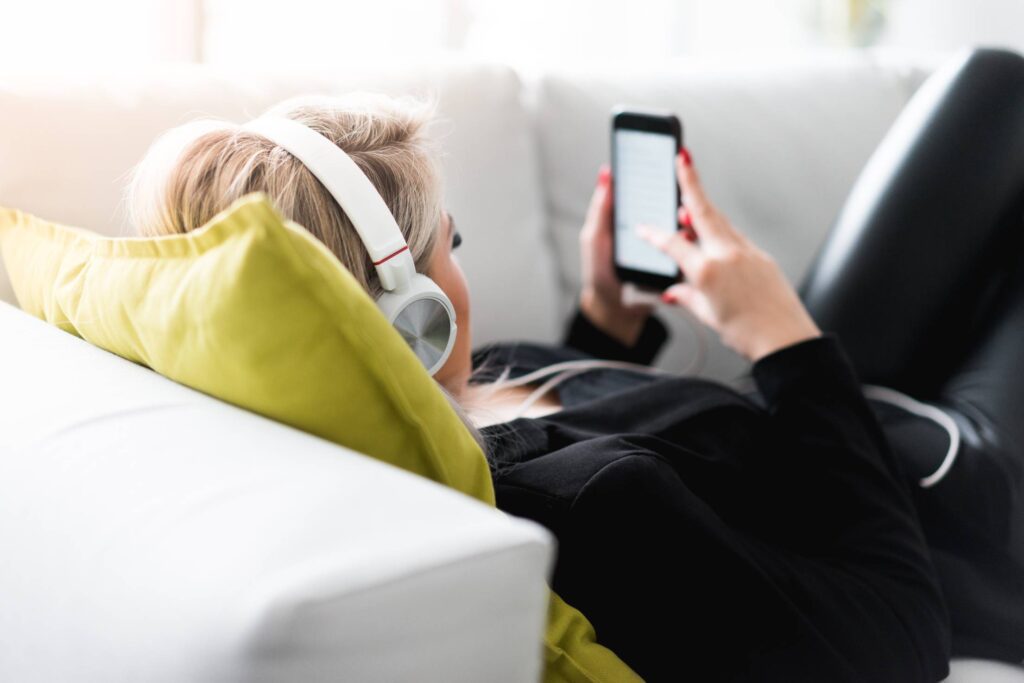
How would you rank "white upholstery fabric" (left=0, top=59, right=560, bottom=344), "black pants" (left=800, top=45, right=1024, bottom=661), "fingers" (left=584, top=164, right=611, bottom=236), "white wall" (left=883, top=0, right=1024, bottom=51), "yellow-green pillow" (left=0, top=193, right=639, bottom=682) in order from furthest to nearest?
"white wall" (left=883, top=0, right=1024, bottom=51), "fingers" (left=584, top=164, right=611, bottom=236), "black pants" (left=800, top=45, right=1024, bottom=661), "white upholstery fabric" (left=0, top=59, right=560, bottom=344), "yellow-green pillow" (left=0, top=193, right=639, bottom=682)

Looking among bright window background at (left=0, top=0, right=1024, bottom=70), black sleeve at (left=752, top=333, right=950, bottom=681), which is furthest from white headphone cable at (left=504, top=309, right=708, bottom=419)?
bright window background at (left=0, top=0, right=1024, bottom=70)

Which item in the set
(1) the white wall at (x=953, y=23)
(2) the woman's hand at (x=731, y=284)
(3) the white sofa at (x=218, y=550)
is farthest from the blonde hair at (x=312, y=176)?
(1) the white wall at (x=953, y=23)

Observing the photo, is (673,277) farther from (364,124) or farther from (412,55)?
(364,124)

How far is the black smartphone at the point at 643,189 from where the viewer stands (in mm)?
1263

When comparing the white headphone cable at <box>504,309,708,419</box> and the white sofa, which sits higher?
the white sofa

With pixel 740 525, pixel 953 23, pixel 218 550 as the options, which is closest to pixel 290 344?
pixel 218 550

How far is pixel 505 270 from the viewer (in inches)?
52.6

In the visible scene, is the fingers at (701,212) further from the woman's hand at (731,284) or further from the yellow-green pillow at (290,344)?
the yellow-green pillow at (290,344)

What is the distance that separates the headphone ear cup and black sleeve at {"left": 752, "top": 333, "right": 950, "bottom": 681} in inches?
12.1

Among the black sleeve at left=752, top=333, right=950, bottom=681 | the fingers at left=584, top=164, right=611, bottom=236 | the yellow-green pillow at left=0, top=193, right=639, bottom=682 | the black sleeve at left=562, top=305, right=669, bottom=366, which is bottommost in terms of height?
the black sleeve at left=562, top=305, right=669, bottom=366

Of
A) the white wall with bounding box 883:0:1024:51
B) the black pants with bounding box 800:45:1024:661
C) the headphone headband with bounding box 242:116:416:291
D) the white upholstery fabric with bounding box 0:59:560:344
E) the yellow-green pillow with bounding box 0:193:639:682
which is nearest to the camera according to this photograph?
the yellow-green pillow with bounding box 0:193:639:682

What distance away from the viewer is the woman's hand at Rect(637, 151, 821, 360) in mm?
1049

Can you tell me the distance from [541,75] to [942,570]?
0.84 m

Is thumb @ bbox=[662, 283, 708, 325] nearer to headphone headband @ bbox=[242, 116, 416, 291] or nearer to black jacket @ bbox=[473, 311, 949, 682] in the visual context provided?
black jacket @ bbox=[473, 311, 949, 682]
